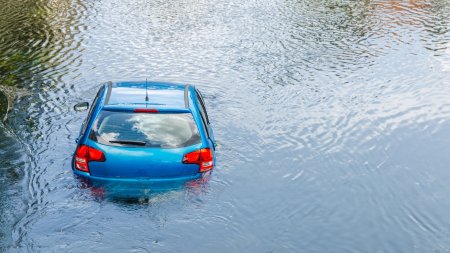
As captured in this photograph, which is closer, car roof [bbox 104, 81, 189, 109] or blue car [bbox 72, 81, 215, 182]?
blue car [bbox 72, 81, 215, 182]

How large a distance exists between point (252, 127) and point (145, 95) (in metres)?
4.29

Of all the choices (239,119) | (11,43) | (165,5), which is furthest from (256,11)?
(239,119)

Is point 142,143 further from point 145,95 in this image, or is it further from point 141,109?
point 145,95

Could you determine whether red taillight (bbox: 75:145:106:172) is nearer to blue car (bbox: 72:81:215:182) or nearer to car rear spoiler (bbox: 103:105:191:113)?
blue car (bbox: 72:81:215:182)

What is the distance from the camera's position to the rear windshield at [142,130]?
9953mm

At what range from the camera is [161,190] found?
10.3 metres

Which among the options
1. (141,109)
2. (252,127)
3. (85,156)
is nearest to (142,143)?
(141,109)

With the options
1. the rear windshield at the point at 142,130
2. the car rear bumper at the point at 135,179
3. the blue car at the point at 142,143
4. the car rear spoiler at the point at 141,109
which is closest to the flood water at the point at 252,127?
the car rear bumper at the point at 135,179

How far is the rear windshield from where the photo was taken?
9.95m

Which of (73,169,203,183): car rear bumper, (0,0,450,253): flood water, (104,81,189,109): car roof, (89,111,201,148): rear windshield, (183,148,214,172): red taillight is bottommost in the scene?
(0,0,450,253): flood water

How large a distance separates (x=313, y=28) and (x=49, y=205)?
17285 mm

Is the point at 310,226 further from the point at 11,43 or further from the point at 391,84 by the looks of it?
the point at 11,43

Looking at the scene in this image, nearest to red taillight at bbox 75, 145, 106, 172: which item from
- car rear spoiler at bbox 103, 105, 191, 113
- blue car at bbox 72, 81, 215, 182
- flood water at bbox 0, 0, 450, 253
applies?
blue car at bbox 72, 81, 215, 182

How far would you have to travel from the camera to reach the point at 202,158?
10234mm
